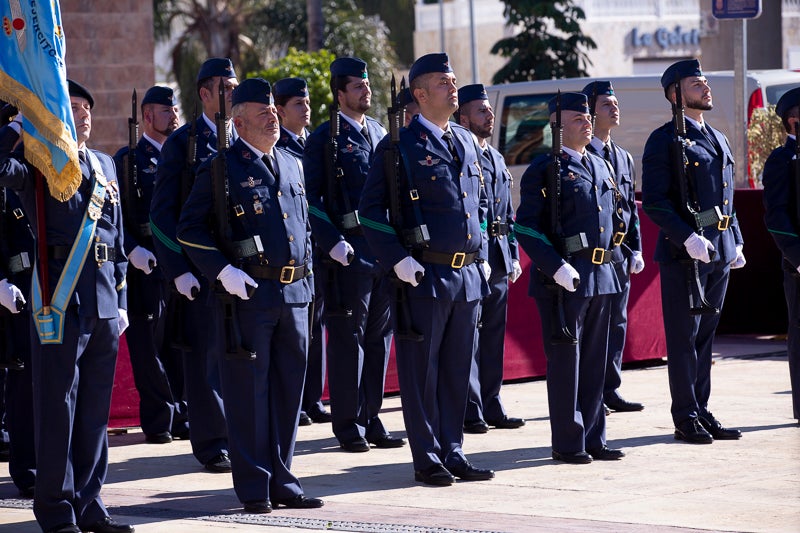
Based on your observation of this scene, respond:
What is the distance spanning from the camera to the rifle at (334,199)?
30.1 ft

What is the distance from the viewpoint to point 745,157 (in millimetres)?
15141

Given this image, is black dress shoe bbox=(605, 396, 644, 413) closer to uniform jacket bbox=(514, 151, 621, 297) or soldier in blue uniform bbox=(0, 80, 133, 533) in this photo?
uniform jacket bbox=(514, 151, 621, 297)

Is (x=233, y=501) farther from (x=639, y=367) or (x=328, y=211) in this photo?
(x=639, y=367)

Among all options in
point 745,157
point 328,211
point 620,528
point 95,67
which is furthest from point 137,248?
point 95,67

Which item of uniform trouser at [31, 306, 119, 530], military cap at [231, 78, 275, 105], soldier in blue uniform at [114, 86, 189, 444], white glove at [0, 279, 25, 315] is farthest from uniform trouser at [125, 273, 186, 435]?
uniform trouser at [31, 306, 119, 530]

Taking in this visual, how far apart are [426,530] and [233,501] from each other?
1.29m

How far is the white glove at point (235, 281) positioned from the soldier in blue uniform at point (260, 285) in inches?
0.6

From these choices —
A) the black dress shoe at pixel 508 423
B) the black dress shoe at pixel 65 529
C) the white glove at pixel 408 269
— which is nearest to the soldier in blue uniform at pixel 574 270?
the white glove at pixel 408 269

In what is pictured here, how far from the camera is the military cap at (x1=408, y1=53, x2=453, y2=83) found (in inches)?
314

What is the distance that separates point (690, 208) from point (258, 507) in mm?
3278

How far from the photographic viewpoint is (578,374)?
8539 mm

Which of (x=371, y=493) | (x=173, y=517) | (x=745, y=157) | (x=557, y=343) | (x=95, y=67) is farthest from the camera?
(x=95, y=67)

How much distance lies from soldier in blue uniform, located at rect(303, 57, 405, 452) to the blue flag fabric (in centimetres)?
243

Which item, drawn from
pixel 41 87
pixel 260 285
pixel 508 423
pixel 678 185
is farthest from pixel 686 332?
pixel 41 87
